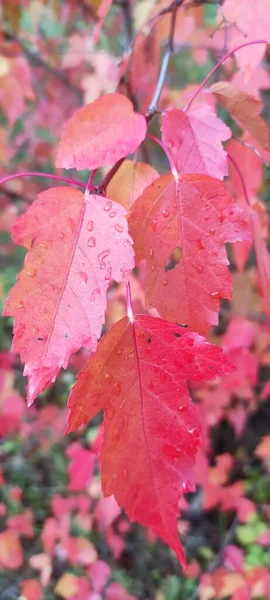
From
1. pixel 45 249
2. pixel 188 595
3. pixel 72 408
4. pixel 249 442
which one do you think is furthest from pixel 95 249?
pixel 249 442

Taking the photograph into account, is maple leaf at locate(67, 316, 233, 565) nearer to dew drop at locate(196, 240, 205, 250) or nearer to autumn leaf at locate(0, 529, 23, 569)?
dew drop at locate(196, 240, 205, 250)

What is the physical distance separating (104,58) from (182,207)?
1.23 m

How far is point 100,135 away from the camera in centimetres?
55

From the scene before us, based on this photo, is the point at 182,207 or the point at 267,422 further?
the point at 267,422

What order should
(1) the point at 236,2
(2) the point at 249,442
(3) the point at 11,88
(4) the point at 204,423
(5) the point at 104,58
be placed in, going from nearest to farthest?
(1) the point at 236,2
(3) the point at 11,88
(5) the point at 104,58
(4) the point at 204,423
(2) the point at 249,442

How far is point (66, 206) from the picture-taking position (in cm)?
51

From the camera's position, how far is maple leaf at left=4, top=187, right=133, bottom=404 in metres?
0.45

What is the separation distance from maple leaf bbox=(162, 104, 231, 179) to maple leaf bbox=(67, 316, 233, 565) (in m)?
0.22

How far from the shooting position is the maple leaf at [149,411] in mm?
463

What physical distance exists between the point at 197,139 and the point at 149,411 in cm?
34

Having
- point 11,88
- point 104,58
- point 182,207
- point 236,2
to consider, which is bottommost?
point 11,88

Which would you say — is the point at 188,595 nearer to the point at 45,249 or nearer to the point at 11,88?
the point at 45,249

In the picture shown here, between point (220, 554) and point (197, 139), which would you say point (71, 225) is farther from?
point (220, 554)

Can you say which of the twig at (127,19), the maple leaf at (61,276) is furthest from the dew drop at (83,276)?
the twig at (127,19)
